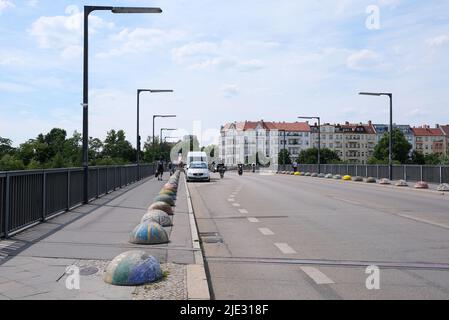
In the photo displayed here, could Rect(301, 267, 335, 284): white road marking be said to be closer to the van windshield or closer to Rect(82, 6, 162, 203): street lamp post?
Rect(82, 6, 162, 203): street lamp post

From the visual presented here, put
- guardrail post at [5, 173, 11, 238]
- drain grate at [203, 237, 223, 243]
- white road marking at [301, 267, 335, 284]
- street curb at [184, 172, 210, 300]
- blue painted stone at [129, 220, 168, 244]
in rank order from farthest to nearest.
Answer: drain grate at [203, 237, 223, 243]
guardrail post at [5, 173, 11, 238]
blue painted stone at [129, 220, 168, 244]
white road marking at [301, 267, 335, 284]
street curb at [184, 172, 210, 300]

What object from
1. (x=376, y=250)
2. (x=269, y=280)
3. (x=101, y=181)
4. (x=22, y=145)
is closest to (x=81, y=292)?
(x=269, y=280)

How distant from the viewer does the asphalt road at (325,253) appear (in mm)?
6082

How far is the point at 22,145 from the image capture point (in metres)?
Answer: 91.4

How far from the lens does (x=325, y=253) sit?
847 cm

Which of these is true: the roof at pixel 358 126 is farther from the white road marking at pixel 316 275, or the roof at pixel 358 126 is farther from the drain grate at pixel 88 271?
the drain grate at pixel 88 271

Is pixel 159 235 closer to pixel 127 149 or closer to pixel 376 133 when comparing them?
pixel 127 149

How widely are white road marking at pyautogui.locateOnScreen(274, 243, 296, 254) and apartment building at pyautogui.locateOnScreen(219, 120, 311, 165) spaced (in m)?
174

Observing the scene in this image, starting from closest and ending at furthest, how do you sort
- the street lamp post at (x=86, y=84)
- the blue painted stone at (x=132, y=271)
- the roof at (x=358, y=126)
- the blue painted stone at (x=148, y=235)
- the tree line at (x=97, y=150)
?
the blue painted stone at (x=132, y=271)
the blue painted stone at (x=148, y=235)
the street lamp post at (x=86, y=84)
the tree line at (x=97, y=150)
the roof at (x=358, y=126)

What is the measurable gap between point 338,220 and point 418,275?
627 centimetres

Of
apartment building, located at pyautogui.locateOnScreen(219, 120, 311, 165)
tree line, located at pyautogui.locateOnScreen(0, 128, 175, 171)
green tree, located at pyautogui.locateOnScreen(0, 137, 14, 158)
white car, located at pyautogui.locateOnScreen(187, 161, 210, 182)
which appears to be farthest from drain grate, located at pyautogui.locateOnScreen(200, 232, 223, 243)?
apartment building, located at pyautogui.locateOnScreen(219, 120, 311, 165)

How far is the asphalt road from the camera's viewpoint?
6.08m

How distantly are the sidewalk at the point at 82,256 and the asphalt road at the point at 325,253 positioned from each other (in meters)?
0.54

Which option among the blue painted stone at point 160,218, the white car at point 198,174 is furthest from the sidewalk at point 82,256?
the white car at point 198,174
